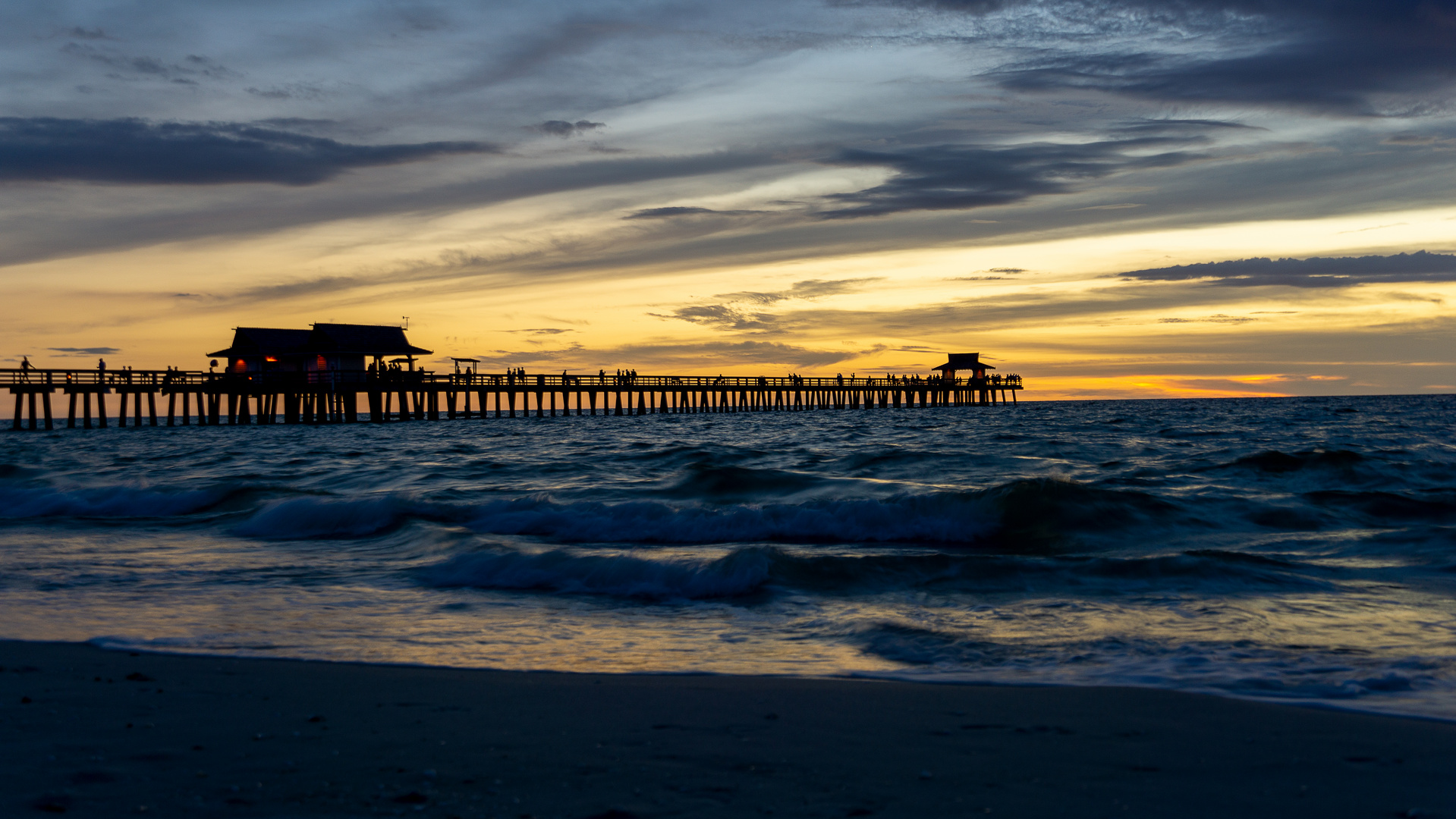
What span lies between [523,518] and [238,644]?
21.1 ft

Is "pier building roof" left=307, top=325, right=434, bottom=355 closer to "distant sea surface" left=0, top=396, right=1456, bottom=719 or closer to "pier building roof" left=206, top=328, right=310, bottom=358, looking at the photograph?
"pier building roof" left=206, top=328, right=310, bottom=358

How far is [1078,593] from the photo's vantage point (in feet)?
24.3

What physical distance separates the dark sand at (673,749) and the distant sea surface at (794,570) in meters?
0.51

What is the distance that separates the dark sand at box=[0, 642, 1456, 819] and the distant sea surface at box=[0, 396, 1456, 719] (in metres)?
0.51

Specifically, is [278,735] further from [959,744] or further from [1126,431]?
[1126,431]

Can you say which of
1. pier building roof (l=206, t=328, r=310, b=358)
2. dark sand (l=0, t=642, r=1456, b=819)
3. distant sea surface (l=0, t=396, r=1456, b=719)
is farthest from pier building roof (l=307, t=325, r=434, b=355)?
dark sand (l=0, t=642, r=1456, b=819)

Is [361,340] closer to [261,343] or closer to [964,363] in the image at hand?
[261,343]

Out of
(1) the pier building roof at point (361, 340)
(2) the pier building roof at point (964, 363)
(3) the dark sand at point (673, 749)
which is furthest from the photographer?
(2) the pier building roof at point (964, 363)

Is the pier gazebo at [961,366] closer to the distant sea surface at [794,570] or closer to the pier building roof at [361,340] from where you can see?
the pier building roof at [361,340]

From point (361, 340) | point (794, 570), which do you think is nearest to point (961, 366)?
point (361, 340)

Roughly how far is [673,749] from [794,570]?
14.7 feet

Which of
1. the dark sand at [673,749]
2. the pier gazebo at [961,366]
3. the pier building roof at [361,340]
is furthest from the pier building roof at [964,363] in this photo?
the dark sand at [673,749]

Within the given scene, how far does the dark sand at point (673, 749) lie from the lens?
10.5ft

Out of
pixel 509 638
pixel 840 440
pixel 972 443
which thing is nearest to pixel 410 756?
pixel 509 638
